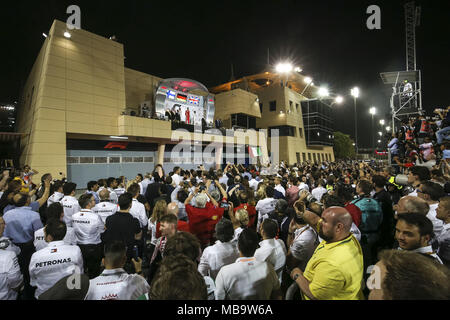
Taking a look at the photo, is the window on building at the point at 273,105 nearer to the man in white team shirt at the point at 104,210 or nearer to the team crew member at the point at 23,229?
the man in white team shirt at the point at 104,210

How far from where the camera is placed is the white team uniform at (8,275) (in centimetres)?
231

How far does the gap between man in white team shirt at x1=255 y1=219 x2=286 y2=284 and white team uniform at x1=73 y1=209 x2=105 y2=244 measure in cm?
290

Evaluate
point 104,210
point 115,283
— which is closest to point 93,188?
point 104,210

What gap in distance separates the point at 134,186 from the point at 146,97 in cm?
1943

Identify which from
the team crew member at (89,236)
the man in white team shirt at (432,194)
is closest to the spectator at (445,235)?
the man in white team shirt at (432,194)

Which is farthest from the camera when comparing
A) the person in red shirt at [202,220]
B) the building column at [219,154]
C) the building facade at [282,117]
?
the building facade at [282,117]

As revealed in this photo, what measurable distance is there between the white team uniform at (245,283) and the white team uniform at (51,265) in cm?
195

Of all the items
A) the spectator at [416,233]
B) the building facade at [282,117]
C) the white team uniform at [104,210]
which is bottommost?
the white team uniform at [104,210]

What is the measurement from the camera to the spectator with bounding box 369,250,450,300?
1066mm

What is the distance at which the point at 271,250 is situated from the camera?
8.59ft

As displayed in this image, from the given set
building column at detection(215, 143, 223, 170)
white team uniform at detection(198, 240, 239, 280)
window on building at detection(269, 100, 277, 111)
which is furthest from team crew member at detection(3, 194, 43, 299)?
window on building at detection(269, 100, 277, 111)

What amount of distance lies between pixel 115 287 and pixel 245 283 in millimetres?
1190

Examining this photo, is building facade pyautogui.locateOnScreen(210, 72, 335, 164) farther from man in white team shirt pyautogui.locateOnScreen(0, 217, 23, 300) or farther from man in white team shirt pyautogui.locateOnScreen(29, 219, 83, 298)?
man in white team shirt pyautogui.locateOnScreen(0, 217, 23, 300)

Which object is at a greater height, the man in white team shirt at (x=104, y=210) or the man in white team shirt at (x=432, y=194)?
the man in white team shirt at (x=432, y=194)
